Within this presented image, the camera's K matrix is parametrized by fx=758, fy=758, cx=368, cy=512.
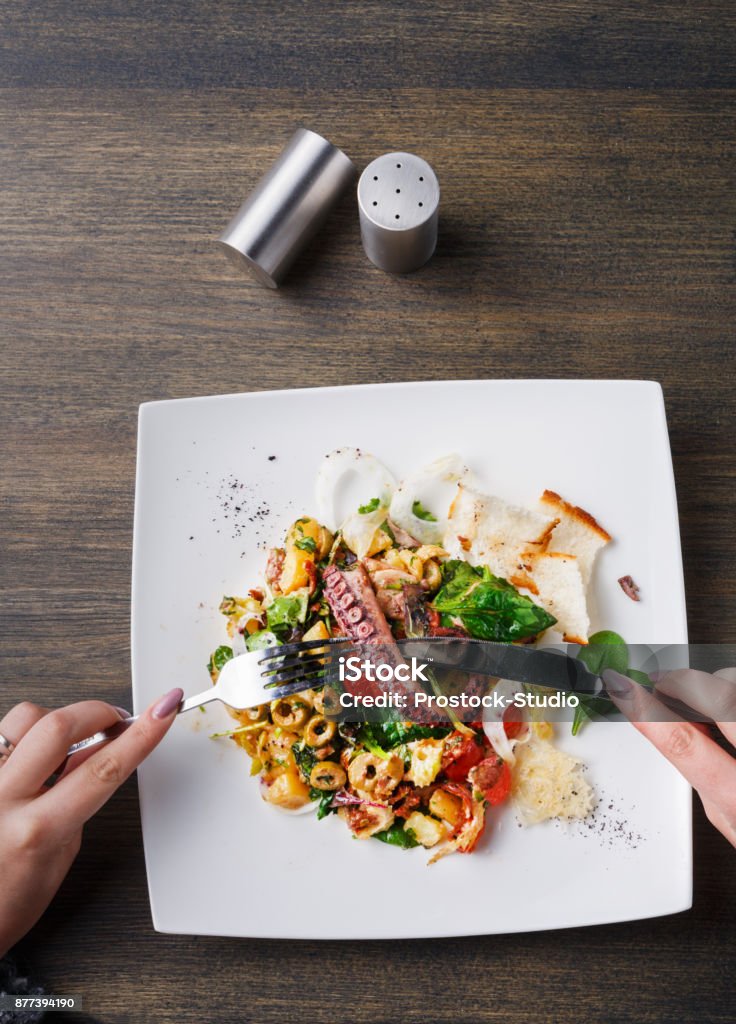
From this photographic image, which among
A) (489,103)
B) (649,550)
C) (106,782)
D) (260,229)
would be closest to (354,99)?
(489,103)

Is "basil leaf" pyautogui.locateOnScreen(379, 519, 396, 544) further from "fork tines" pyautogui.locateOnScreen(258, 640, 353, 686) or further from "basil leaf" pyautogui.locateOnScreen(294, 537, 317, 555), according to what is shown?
"fork tines" pyautogui.locateOnScreen(258, 640, 353, 686)

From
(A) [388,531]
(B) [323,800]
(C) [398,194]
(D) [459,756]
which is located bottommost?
(B) [323,800]

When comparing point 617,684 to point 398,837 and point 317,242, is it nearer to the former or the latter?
point 398,837

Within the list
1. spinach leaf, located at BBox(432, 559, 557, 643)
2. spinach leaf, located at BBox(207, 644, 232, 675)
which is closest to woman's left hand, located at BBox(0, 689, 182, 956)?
spinach leaf, located at BBox(207, 644, 232, 675)

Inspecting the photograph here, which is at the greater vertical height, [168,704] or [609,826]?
[168,704]

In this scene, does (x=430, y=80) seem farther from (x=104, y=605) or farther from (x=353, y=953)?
(x=353, y=953)

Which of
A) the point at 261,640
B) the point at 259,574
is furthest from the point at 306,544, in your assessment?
the point at 261,640

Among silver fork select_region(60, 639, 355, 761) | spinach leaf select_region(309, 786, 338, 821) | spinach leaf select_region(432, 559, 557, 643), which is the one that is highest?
spinach leaf select_region(432, 559, 557, 643)
